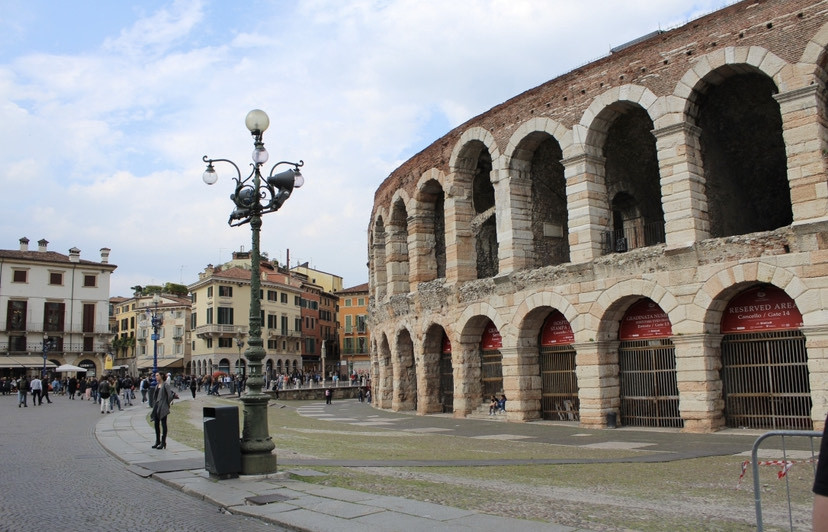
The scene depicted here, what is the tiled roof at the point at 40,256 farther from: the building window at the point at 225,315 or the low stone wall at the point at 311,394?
the low stone wall at the point at 311,394

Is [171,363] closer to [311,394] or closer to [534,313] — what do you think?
[311,394]

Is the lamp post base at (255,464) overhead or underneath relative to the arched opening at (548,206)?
underneath

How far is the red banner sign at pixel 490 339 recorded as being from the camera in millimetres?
24234

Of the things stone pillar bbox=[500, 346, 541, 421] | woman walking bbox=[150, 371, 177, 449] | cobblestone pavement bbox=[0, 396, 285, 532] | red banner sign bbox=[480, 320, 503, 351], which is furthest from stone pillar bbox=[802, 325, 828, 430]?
woman walking bbox=[150, 371, 177, 449]

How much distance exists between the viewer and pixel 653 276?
60.0 ft

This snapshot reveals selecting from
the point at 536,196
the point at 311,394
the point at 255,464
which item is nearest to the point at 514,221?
the point at 536,196

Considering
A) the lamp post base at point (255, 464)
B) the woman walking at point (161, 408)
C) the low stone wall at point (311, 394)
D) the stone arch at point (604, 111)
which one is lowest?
the low stone wall at point (311, 394)

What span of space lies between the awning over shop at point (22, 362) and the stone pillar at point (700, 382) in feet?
182

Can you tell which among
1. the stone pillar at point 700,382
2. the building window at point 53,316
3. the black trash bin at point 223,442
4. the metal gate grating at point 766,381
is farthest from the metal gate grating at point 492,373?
the building window at point 53,316

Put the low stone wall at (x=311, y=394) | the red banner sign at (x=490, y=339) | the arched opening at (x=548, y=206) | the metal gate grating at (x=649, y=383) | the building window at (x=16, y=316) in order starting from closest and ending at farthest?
the metal gate grating at (x=649, y=383) < the arched opening at (x=548, y=206) < the red banner sign at (x=490, y=339) < the low stone wall at (x=311, y=394) < the building window at (x=16, y=316)

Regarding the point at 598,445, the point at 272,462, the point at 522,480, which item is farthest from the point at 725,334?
the point at 272,462

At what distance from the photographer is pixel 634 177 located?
80.2 feet

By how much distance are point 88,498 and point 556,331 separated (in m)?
15.6

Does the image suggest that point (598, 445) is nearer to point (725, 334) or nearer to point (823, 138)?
point (725, 334)
